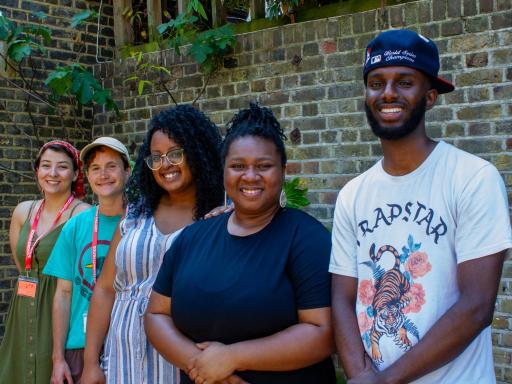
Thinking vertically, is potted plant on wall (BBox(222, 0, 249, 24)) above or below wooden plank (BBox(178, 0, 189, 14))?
below

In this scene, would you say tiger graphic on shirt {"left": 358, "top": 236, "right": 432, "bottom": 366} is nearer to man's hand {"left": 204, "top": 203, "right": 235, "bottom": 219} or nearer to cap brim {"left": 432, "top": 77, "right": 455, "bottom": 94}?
cap brim {"left": 432, "top": 77, "right": 455, "bottom": 94}

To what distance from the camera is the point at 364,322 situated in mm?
2342

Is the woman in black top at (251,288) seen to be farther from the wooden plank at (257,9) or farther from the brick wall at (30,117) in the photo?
the brick wall at (30,117)

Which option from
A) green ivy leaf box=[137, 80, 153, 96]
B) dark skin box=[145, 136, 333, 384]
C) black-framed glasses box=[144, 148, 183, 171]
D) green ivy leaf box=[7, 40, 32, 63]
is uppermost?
green ivy leaf box=[7, 40, 32, 63]

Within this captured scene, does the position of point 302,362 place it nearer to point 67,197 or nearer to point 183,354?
point 183,354

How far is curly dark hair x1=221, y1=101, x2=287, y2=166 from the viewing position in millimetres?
2646

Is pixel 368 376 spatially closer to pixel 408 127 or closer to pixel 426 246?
pixel 426 246

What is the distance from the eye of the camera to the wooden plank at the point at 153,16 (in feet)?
21.4

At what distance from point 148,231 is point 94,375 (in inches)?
28.4

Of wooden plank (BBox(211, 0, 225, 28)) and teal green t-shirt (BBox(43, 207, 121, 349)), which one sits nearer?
teal green t-shirt (BBox(43, 207, 121, 349))

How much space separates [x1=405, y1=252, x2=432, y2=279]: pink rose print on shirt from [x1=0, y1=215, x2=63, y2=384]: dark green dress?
2.38m

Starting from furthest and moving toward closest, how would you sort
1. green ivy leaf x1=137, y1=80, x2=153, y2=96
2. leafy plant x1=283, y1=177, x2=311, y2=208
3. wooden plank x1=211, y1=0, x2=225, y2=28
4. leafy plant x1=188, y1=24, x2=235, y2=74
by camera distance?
green ivy leaf x1=137, y1=80, x2=153, y2=96 → wooden plank x1=211, y1=0, x2=225, y2=28 → leafy plant x1=188, y1=24, x2=235, y2=74 → leafy plant x1=283, y1=177, x2=311, y2=208

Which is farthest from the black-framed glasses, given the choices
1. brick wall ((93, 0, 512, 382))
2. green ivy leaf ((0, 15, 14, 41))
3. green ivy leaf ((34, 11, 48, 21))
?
green ivy leaf ((34, 11, 48, 21))

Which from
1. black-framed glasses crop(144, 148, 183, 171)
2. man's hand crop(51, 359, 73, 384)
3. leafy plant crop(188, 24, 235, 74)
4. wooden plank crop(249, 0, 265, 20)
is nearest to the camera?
black-framed glasses crop(144, 148, 183, 171)
